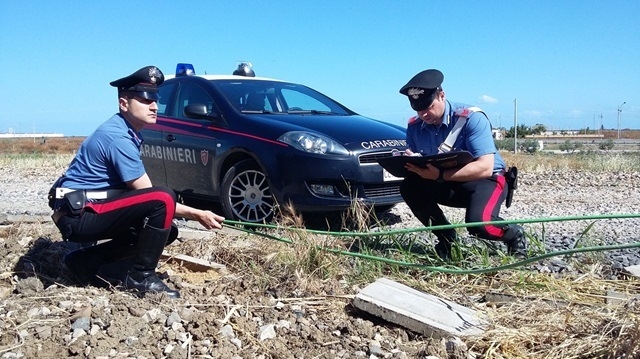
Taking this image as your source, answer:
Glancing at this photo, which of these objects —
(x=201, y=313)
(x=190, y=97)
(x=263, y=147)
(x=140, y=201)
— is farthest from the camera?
(x=190, y=97)

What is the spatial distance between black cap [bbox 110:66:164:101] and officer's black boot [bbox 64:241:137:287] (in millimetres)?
1002

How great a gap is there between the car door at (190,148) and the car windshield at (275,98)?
0.26 meters

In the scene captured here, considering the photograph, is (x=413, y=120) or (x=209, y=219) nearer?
(x=209, y=219)

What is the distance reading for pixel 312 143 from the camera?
569 centimetres

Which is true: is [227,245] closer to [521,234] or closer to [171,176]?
[521,234]

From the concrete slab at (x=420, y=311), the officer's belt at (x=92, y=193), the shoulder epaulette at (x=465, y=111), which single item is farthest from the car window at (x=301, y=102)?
the concrete slab at (x=420, y=311)

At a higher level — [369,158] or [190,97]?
[190,97]

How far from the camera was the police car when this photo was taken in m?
5.64

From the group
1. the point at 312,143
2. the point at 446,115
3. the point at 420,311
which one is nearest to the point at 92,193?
the point at 420,311

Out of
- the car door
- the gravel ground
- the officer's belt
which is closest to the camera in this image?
Result: the officer's belt

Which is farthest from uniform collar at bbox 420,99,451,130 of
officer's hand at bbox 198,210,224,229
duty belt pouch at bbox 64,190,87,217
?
duty belt pouch at bbox 64,190,87,217

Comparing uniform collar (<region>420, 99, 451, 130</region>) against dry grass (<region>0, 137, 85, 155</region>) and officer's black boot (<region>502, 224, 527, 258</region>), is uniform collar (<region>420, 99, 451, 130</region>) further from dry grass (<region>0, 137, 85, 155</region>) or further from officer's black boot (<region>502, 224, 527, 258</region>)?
dry grass (<region>0, 137, 85, 155</region>)

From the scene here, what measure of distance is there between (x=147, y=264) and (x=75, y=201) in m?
0.55

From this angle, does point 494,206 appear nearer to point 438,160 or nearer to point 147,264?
point 438,160
